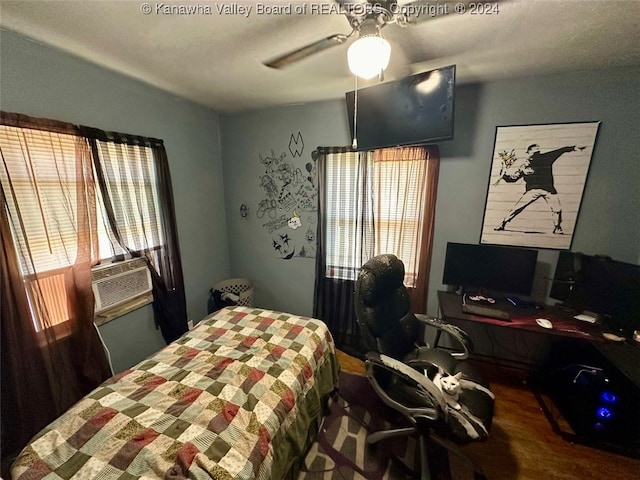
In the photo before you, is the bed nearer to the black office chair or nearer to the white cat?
the black office chair

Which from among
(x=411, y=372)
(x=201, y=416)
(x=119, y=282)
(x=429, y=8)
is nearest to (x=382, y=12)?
(x=429, y=8)

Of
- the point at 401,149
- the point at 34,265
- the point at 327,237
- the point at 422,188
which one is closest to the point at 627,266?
the point at 422,188

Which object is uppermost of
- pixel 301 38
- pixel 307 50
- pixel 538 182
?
pixel 301 38

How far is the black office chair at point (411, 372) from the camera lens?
122cm

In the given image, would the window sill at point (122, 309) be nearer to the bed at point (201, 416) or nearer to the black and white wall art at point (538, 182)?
the bed at point (201, 416)

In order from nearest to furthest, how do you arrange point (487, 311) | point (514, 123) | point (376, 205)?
point (487, 311)
point (514, 123)
point (376, 205)

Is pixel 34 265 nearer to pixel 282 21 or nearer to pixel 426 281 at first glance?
pixel 282 21

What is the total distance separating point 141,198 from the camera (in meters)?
2.02

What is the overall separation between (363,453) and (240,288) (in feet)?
6.54

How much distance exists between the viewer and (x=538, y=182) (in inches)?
77.0

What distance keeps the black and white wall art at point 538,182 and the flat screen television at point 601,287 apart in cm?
20

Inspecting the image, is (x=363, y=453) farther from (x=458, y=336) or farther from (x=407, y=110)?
(x=407, y=110)

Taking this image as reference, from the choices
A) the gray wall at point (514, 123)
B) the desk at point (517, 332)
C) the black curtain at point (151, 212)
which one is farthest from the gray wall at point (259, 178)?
the desk at point (517, 332)

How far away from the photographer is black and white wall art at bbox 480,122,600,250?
6.09 feet
